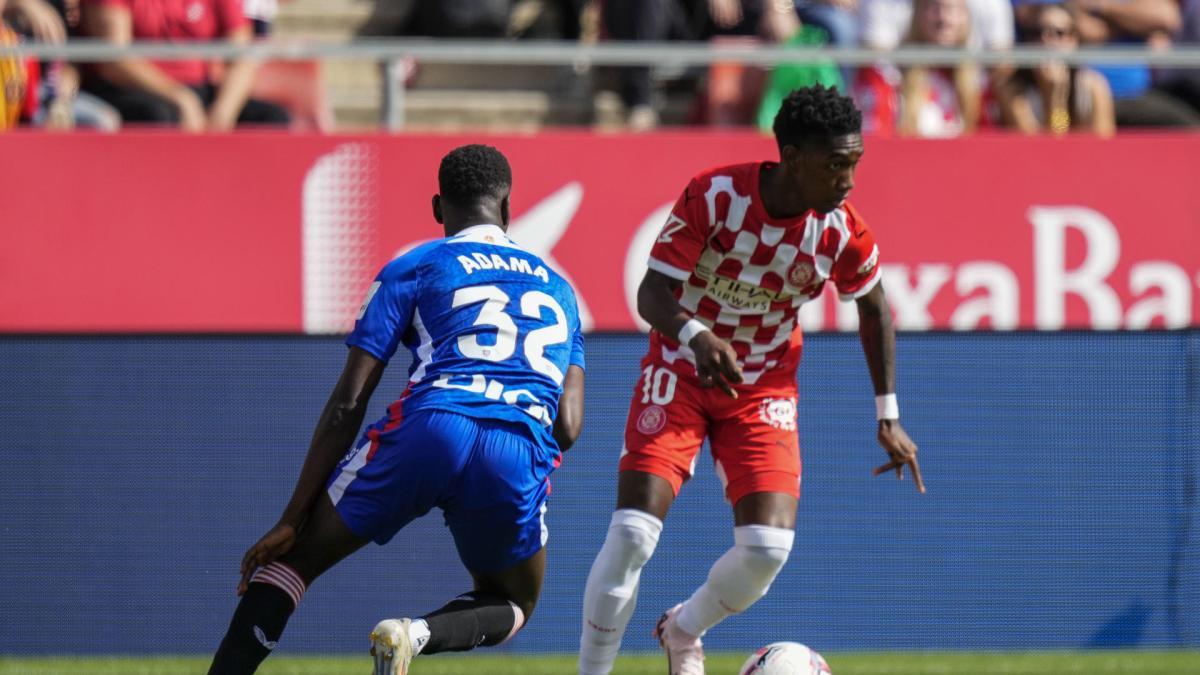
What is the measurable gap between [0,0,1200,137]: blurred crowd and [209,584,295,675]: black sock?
5.55 m

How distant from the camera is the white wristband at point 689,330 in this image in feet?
19.2

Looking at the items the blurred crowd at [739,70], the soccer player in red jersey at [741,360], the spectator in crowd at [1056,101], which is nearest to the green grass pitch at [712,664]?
the soccer player in red jersey at [741,360]

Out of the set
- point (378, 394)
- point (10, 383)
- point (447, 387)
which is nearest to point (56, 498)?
point (10, 383)

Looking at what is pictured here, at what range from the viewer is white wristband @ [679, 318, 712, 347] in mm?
5844

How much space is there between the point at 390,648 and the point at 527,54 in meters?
5.56

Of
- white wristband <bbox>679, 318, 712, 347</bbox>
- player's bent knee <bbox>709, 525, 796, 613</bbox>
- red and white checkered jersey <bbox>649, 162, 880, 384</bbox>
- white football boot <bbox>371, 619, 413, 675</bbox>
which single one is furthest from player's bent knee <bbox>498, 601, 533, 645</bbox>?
red and white checkered jersey <bbox>649, 162, 880, 384</bbox>

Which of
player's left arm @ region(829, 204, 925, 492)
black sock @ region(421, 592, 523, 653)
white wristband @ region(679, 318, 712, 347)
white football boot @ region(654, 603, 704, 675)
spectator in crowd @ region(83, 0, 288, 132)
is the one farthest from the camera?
spectator in crowd @ region(83, 0, 288, 132)

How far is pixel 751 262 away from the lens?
247 inches

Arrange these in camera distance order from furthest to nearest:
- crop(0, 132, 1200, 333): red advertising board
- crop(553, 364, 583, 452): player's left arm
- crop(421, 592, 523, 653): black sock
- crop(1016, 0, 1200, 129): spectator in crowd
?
crop(1016, 0, 1200, 129): spectator in crowd < crop(0, 132, 1200, 333): red advertising board < crop(553, 364, 583, 452): player's left arm < crop(421, 592, 523, 653): black sock

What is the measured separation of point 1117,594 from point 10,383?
5.71 m

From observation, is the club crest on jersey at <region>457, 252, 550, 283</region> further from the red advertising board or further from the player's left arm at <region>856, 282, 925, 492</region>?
the red advertising board

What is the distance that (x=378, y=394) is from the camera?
845cm

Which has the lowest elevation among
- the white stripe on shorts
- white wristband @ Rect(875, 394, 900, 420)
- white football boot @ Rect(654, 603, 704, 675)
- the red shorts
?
white football boot @ Rect(654, 603, 704, 675)

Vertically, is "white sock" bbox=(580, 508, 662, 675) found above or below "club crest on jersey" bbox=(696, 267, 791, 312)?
below
